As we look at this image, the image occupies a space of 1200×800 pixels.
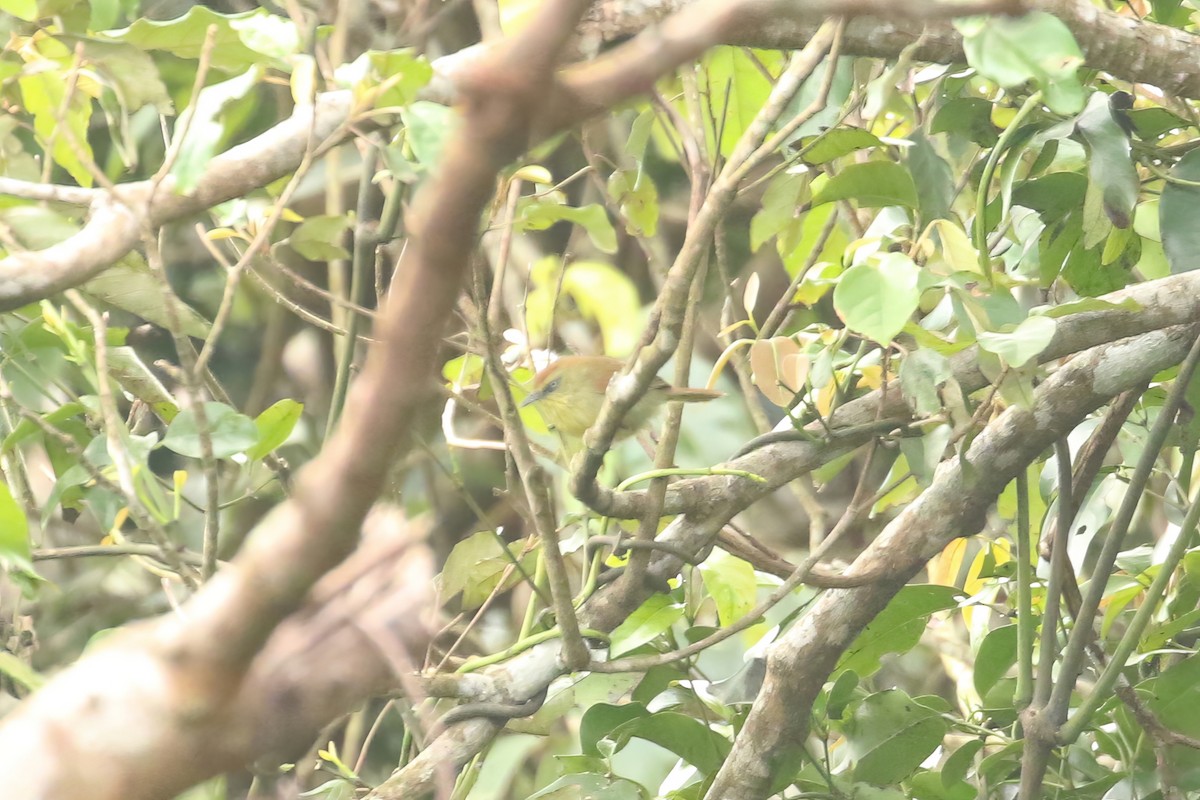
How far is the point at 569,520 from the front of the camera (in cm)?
145

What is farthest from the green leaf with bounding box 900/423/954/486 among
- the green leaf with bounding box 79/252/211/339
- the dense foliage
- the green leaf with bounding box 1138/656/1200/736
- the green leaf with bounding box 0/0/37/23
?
the green leaf with bounding box 0/0/37/23

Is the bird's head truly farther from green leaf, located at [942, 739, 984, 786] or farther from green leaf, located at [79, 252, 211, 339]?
green leaf, located at [942, 739, 984, 786]

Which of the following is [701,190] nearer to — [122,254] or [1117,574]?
[122,254]

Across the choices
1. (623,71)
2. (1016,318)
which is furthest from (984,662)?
(623,71)

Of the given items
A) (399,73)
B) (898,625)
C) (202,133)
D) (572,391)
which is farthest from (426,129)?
(572,391)

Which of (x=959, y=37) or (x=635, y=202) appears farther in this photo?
(x=635, y=202)

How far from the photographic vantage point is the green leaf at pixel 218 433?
1096 millimetres

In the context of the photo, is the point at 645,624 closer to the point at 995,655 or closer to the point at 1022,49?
the point at 995,655

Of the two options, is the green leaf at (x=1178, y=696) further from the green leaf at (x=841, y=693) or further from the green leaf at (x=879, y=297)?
the green leaf at (x=879, y=297)

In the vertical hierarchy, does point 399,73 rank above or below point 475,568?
above

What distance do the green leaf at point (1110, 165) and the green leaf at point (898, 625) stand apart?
1.57ft

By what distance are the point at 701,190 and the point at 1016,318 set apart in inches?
13.3

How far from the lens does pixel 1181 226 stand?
4.36 ft

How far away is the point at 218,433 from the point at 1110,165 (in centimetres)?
95
